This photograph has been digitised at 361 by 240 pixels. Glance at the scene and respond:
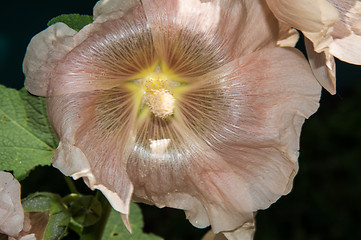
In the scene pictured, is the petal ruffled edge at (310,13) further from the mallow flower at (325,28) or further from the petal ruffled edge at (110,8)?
the petal ruffled edge at (110,8)

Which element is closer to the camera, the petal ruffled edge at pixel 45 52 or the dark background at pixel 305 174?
the petal ruffled edge at pixel 45 52

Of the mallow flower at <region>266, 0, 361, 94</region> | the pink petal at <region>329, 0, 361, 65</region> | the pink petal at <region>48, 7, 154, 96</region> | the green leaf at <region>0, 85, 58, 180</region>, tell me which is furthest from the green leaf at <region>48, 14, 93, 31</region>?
the pink petal at <region>329, 0, 361, 65</region>

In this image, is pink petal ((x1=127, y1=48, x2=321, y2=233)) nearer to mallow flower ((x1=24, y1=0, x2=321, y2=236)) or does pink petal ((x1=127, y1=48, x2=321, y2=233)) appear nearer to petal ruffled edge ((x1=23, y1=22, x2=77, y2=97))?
mallow flower ((x1=24, y1=0, x2=321, y2=236))

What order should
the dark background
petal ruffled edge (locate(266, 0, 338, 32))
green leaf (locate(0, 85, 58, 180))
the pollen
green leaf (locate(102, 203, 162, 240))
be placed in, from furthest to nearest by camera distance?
the dark background, green leaf (locate(102, 203, 162, 240)), green leaf (locate(0, 85, 58, 180)), the pollen, petal ruffled edge (locate(266, 0, 338, 32))

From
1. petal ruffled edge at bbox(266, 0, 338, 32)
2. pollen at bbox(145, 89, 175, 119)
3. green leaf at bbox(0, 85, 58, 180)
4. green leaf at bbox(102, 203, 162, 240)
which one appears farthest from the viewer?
green leaf at bbox(102, 203, 162, 240)

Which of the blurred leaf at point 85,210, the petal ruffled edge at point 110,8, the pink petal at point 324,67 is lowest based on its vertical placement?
the blurred leaf at point 85,210

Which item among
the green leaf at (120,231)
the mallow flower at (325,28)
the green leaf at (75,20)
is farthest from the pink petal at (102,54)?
the green leaf at (120,231)

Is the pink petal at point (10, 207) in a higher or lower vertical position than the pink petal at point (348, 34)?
lower

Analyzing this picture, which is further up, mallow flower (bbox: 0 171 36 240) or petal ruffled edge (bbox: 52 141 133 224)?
petal ruffled edge (bbox: 52 141 133 224)
